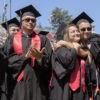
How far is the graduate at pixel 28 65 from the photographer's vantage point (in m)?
4.29

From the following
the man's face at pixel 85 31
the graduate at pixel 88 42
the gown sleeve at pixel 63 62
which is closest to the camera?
the gown sleeve at pixel 63 62

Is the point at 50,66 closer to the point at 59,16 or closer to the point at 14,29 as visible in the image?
the point at 14,29

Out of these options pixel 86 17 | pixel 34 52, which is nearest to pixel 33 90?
pixel 34 52

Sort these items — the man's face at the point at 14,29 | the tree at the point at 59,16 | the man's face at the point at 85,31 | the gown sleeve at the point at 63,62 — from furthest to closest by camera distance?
1. the tree at the point at 59,16
2. the man's face at the point at 14,29
3. the man's face at the point at 85,31
4. the gown sleeve at the point at 63,62

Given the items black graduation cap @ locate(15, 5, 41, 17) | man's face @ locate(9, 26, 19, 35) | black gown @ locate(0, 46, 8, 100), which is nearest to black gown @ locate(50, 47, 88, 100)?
black gown @ locate(0, 46, 8, 100)

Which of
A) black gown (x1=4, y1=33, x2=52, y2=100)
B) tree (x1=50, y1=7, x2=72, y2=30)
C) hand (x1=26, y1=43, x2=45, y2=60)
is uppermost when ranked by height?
tree (x1=50, y1=7, x2=72, y2=30)

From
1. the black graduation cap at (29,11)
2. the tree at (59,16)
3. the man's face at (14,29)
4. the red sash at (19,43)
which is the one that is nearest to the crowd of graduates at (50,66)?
the red sash at (19,43)

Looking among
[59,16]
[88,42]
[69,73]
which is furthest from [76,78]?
[59,16]

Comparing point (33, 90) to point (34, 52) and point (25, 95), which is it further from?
point (34, 52)

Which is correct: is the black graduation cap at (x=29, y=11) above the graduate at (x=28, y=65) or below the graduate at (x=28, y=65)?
above

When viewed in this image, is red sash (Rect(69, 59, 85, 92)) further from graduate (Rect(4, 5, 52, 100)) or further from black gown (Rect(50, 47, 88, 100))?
graduate (Rect(4, 5, 52, 100))

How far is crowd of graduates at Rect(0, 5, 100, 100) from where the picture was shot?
412cm

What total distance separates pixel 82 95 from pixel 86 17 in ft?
5.98

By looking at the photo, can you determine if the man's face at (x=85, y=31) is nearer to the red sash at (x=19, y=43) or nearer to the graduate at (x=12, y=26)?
the red sash at (x=19, y=43)
